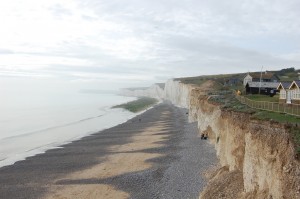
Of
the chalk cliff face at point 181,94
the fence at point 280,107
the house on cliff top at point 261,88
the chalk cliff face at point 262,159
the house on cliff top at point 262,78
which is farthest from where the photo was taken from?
the chalk cliff face at point 181,94

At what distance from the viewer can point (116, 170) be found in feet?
104

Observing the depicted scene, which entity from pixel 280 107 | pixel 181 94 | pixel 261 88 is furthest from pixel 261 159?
pixel 181 94

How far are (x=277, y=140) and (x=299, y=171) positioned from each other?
2.84m

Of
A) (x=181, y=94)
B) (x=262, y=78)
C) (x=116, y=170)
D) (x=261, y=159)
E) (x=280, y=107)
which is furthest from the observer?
(x=181, y=94)

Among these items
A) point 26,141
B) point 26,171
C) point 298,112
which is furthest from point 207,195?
point 26,141

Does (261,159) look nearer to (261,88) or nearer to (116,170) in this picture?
(116,170)

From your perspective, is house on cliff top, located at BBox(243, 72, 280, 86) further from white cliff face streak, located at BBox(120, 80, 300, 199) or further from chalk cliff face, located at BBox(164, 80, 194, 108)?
white cliff face streak, located at BBox(120, 80, 300, 199)

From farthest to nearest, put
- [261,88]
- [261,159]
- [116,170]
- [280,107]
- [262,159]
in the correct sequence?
[261,88], [116,170], [280,107], [261,159], [262,159]

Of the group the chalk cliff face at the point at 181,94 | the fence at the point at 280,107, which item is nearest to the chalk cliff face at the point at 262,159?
the fence at the point at 280,107

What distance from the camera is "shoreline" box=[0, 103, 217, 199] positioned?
85.4 ft

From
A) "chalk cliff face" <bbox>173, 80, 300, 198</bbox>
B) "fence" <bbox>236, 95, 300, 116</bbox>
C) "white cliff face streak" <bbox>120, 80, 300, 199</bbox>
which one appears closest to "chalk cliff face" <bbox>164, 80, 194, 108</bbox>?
"fence" <bbox>236, 95, 300, 116</bbox>

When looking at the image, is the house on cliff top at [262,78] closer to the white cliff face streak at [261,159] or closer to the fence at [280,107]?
the fence at [280,107]

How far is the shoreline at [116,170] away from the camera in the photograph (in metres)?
26.0

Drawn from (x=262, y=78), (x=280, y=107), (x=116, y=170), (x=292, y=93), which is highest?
(x=262, y=78)
